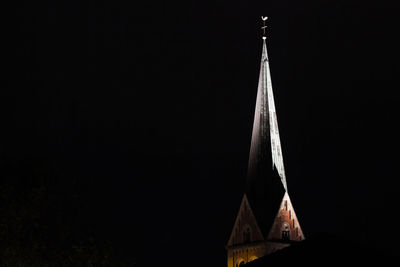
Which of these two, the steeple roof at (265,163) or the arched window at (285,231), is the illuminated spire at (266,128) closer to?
the steeple roof at (265,163)

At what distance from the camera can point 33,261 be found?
24.2m

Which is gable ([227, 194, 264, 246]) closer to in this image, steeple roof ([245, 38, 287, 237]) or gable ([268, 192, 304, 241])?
steeple roof ([245, 38, 287, 237])

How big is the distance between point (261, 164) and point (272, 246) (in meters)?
5.02

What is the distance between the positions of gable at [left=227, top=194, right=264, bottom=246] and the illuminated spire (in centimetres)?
210

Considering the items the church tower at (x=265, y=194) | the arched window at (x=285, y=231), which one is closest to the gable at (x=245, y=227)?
the church tower at (x=265, y=194)

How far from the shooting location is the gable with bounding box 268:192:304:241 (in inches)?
2367

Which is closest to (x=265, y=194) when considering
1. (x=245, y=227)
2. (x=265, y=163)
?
(x=265, y=163)

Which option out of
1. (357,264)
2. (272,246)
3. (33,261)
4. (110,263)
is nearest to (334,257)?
(357,264)

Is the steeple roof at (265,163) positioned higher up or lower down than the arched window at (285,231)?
higher up

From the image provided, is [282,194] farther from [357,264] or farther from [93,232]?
[93,232]

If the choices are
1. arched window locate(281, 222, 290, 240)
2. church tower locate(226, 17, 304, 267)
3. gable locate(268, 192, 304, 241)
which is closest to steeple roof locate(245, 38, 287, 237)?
church tower locate(226, 17, 304, 267)

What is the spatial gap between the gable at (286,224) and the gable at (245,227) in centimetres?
108

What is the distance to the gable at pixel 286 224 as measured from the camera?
197ft

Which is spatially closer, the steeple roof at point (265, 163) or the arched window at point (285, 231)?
the steeple roof at point (265, 163)
